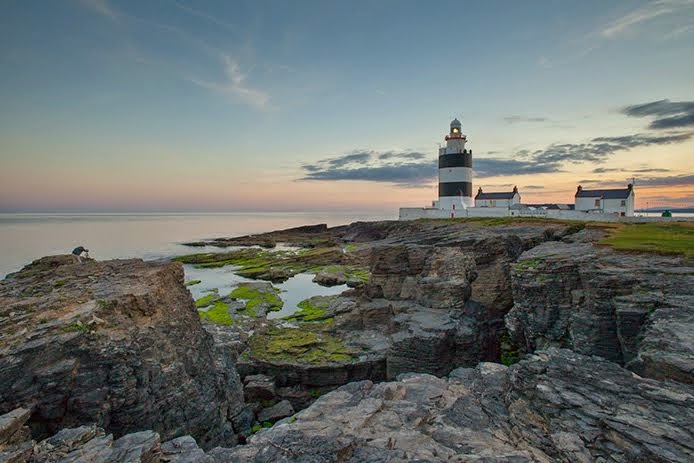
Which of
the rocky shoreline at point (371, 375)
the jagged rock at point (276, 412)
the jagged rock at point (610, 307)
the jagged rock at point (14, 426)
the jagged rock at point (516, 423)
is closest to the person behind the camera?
the jagged rock at point (516, 423)

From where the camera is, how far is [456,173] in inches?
2386

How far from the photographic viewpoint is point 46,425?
8.28 meters

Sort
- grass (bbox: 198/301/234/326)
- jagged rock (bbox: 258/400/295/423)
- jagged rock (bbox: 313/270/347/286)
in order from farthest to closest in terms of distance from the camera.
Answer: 1. jagged rock (bbox: 313/270/347/286)
2. grass (bbox: 198/301/234/326)
3. jagged rock (bbox: 258/400/295/423)

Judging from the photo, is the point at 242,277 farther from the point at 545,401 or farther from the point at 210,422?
the point at 545,401

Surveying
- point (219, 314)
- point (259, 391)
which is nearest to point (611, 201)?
point (219, 314)

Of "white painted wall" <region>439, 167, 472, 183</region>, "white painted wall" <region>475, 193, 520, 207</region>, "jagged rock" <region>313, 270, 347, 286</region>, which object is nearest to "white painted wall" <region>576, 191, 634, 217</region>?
"white painted wall" <region>475, 193, 520, 207</region>

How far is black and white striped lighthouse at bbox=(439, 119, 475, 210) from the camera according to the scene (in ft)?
198

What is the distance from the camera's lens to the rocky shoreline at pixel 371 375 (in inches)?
283

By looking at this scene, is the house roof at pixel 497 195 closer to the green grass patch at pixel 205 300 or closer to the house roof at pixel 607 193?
the house roof at pixel 607 193

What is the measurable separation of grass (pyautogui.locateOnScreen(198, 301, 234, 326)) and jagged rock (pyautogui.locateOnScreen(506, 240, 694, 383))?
17879 mm

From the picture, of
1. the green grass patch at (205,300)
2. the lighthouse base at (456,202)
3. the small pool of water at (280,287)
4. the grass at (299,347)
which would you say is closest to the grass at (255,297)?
the small pool of water at (280,287)

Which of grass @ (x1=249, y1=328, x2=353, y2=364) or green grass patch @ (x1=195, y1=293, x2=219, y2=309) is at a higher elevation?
grass @ (x1=249, y1=328, x2=353, y2=364)

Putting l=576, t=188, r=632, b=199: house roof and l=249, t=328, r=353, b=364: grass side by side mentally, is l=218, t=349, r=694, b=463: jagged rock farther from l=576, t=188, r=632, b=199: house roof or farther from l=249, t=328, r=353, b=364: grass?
l=576, t=188, r=632, b=199: house roof

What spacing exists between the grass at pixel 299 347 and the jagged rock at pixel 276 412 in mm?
2641
